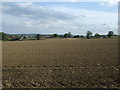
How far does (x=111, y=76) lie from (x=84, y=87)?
2737mm

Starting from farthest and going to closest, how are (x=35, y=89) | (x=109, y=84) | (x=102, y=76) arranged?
(x=102, y=76) → (x=109, y=84) → (x=35, y=89)

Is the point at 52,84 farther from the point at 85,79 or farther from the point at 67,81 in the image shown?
the point at 85,79

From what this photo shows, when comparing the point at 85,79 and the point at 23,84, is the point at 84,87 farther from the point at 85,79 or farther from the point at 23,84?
the point at 23,84

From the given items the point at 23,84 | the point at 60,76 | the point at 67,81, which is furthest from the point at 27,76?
the point at 67,81

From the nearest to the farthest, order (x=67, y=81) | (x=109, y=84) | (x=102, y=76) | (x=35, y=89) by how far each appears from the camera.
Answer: (x=35, y=89)
(x=109, y=84)
(x=67, y=81)
(x=102, y=76)

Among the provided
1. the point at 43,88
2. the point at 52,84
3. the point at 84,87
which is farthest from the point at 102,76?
the point at 43,88

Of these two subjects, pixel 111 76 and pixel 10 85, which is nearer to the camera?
pixel 10 85

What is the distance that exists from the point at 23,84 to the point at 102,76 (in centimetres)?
486

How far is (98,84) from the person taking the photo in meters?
7.95

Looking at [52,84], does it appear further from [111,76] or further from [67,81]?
[111,76]

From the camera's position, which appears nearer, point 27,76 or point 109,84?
point 109,84

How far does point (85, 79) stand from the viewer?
8.76m

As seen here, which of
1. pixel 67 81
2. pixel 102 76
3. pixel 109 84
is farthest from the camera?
pixel 102 76

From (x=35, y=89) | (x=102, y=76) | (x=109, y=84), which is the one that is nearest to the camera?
(x=35, y=89)
